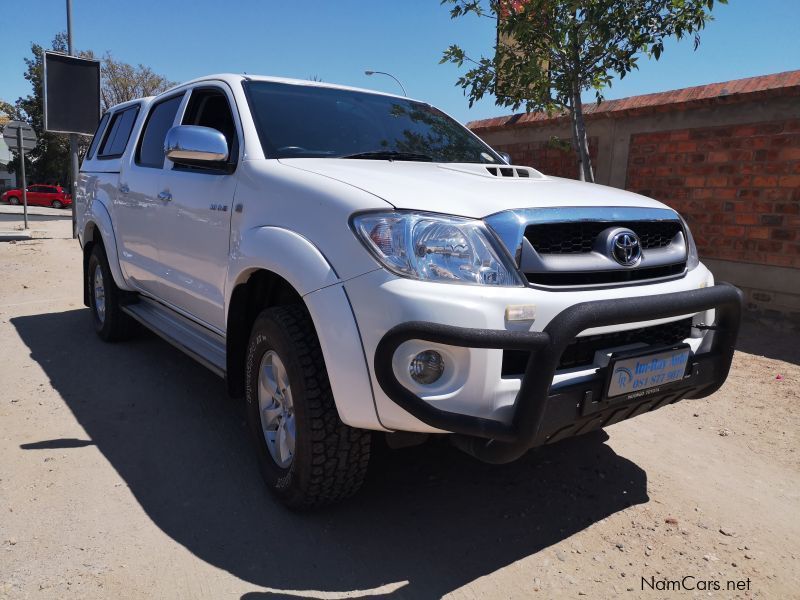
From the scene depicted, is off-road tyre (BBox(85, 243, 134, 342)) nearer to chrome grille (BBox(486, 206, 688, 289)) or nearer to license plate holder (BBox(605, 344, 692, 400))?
chrome grille (BBox(486, 206, 688, 289))

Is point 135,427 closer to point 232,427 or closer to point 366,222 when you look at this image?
point 232,427

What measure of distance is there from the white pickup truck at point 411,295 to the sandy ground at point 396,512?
327mm

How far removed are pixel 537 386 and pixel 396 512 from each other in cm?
111

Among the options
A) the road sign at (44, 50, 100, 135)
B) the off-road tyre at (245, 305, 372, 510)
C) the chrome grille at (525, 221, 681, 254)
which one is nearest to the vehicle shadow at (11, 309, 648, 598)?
the off-road tyre at (245, 305, 372, 510)

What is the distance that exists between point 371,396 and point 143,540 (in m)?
1.17

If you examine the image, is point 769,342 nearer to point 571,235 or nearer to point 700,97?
point 700,97

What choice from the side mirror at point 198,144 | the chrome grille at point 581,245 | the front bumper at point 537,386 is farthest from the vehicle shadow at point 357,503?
the side mirror at point 198,144

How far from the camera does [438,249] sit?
84.4 inches

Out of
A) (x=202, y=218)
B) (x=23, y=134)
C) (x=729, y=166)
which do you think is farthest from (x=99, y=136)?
(x=23, y=134)

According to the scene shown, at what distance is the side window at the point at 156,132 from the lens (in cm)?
420

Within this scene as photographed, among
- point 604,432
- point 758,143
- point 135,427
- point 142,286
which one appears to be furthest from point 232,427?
point 758,143

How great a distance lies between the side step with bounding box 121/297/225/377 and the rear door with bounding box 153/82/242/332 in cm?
11

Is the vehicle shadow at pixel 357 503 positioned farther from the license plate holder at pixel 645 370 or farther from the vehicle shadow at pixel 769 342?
the vehicle shadow at pixel 769 342

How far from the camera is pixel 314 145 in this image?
3117mm
